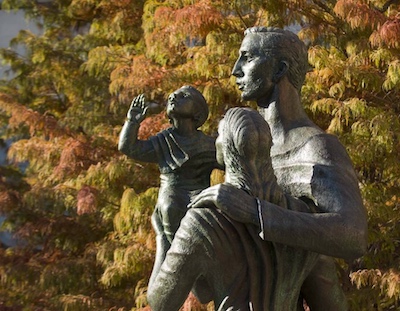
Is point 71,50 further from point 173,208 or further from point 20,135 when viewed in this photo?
point 173,208

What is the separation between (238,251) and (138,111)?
3.45 feet

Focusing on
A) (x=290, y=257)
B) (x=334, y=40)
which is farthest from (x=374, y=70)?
(x=290, y=257)

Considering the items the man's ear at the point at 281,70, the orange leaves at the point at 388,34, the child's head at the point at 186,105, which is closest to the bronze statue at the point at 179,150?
the child's head at the point at 186,105

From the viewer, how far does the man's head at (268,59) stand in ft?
14.0

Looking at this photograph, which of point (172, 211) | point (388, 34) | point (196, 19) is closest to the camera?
point (172, 211)

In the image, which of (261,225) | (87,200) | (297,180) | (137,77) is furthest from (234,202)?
(87,200)

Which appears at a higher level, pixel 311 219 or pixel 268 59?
pixel 268 59

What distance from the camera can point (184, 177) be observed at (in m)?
4.59

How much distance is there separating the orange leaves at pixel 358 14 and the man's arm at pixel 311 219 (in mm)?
6432

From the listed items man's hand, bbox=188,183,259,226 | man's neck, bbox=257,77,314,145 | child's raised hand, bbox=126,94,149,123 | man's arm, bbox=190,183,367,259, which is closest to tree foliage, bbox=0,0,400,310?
child's raised hand, bbox=126,94,149,123

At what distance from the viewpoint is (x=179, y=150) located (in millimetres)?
4605

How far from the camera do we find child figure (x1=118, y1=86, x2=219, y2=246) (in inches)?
179

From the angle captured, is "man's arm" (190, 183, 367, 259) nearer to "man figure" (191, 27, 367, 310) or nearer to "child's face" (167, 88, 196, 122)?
"man figure" (191, 27, 367, 310)

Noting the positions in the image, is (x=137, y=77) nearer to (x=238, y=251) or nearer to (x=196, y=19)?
(x=196, y=19)
